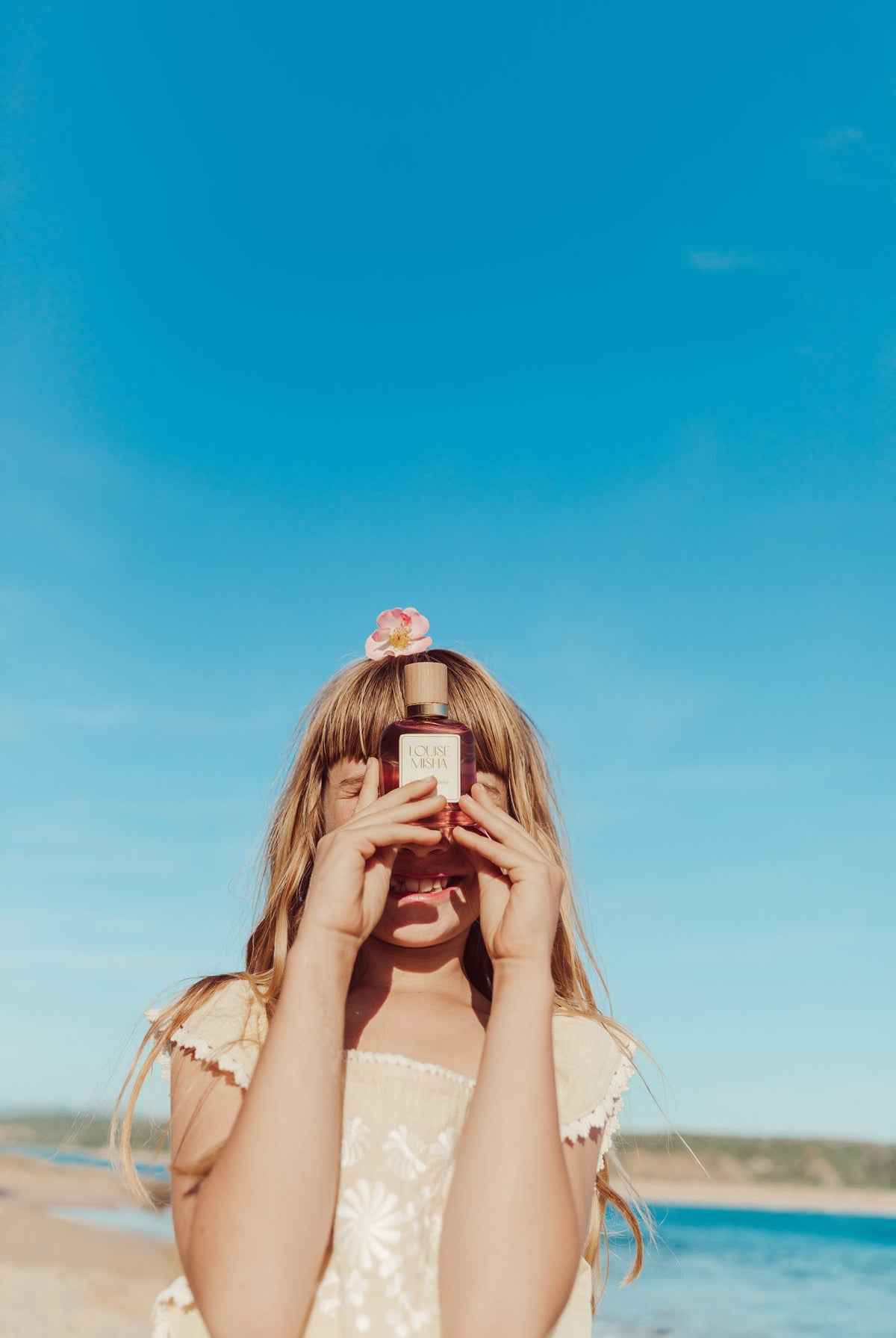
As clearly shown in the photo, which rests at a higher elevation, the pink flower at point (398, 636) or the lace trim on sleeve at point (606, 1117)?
the pink flower at point (398, 636)

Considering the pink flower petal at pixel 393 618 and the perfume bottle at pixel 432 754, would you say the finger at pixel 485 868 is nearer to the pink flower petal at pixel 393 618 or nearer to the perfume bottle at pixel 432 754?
the perfume bottle at pixel 432 754

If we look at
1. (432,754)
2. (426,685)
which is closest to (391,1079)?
(432,754)

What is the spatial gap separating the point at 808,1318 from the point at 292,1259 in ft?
51.2

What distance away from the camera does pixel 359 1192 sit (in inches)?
81.9

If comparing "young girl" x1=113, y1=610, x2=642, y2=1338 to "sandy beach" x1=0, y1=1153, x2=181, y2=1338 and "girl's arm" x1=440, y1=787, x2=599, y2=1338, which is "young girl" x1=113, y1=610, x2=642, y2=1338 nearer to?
"girl's arm" x1=440, y1=787, x2=599, y2=1338

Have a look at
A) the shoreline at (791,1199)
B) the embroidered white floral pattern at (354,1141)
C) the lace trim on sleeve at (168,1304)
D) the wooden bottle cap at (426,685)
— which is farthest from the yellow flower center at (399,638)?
the shoreline at (791,1199)

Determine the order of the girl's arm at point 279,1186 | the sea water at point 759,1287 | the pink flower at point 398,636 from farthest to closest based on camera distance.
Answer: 1. the sea water at point 759,1287
2. the pink flower at point 398,636
3. the girl's arm at point 279,1186

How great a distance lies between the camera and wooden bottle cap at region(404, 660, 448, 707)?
245 centimetres

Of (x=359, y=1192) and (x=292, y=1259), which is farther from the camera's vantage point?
(x=359, y=1192)

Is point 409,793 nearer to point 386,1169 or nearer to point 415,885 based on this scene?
point 415,885

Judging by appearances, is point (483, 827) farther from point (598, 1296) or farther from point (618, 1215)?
point (618, 1215)

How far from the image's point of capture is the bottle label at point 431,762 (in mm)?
2338

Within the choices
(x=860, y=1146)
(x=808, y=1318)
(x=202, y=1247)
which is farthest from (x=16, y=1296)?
(x=860, y=1146)

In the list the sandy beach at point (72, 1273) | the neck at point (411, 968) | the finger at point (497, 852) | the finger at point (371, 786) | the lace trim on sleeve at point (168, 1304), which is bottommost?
the sandy beach at point (72, 1273)
